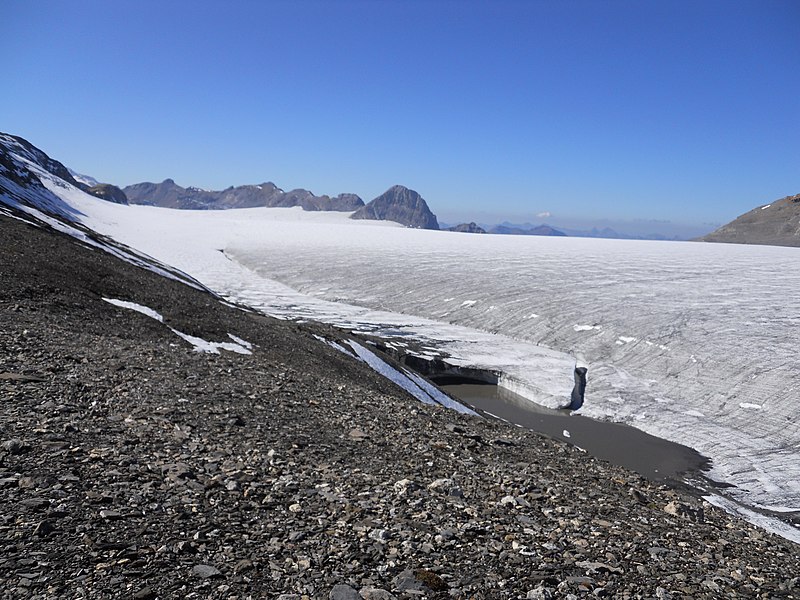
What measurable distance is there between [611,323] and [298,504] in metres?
24.6

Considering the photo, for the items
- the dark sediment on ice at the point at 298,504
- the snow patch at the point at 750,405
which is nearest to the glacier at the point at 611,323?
the snow patch at the point at 750,405

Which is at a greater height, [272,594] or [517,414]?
[272,594]

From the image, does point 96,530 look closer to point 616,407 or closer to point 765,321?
point 616,407

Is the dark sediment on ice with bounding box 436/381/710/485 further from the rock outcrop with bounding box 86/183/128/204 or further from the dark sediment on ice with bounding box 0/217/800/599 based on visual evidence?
the rock outcrop with bounding box 86/183/128/204

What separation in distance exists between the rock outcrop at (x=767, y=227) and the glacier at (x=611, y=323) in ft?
238

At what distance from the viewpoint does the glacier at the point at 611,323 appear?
17.7 metres

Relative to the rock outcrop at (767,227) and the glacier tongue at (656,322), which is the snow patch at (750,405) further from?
the rock outcrop at (767,227)

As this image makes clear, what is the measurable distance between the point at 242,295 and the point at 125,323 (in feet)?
78.2

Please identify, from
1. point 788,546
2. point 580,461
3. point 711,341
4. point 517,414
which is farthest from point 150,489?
Answer: point 711,341

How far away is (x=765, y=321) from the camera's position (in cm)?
A: 2542

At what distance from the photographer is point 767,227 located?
12000 cm

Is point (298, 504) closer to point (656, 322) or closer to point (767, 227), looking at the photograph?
point (656, 322)

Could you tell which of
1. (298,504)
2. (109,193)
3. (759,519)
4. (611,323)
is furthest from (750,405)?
(109,193)

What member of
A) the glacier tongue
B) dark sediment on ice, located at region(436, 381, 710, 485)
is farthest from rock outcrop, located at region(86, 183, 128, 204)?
dark sediment on ice, located at region(436, 381, 710, 485)
